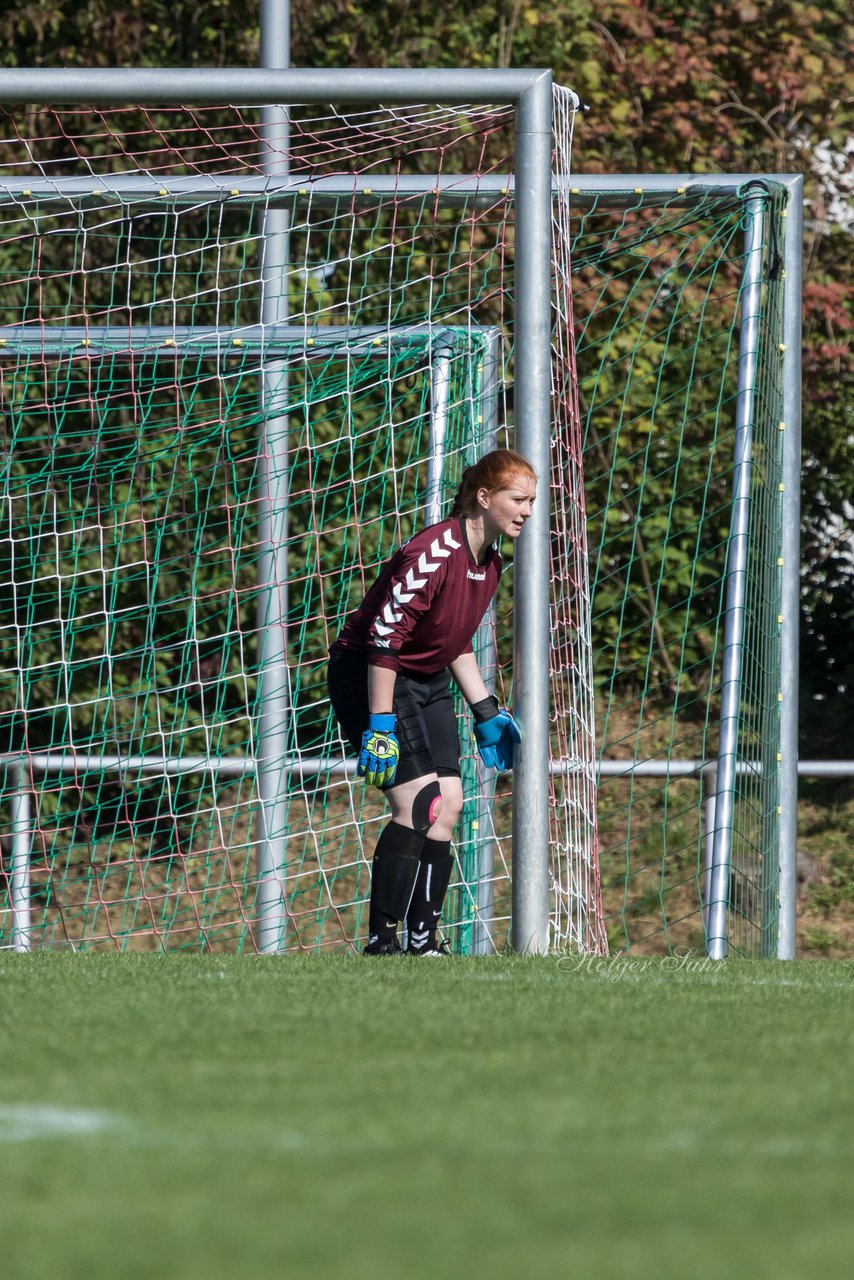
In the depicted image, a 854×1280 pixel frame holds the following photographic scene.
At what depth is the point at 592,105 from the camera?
438 inches

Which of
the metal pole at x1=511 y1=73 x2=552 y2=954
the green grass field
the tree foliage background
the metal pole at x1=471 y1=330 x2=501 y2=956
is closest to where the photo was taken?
the green grass field

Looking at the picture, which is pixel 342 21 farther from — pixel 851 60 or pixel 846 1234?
pixel 846 1234

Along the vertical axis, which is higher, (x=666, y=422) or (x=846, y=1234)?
(x=666, y=422)

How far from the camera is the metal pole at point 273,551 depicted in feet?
24.7

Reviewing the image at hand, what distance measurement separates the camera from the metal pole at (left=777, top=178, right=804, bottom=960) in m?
6.61

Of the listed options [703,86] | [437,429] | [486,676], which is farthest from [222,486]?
[703,86]

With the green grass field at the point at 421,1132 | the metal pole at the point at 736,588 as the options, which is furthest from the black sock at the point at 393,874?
the metal pole at the point at 736,588

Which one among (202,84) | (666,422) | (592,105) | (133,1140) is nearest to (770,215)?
(202,84)

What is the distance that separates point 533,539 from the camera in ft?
18.2

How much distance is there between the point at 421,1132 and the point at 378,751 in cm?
257

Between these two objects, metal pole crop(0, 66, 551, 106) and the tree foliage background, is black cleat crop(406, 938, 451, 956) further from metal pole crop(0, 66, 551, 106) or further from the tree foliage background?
the tree foliage background

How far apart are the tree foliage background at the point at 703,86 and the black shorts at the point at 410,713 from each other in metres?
6.01

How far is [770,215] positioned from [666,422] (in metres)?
3.68

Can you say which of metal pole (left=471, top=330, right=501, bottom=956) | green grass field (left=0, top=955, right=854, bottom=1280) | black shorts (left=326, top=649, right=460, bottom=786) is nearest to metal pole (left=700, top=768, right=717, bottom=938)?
metal pole (left=471, top=330, right=501, bottom=956)
